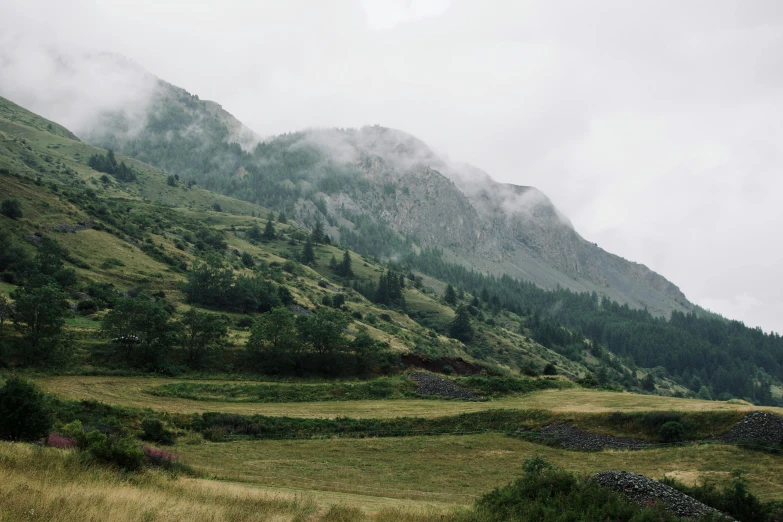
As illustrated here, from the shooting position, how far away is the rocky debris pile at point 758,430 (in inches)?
1438

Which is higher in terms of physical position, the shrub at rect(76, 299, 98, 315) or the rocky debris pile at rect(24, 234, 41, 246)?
the rocky debris pile at rect(24, 234, 41, 246)

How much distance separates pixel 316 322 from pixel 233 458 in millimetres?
39549

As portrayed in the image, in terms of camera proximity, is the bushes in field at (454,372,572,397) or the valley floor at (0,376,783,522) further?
the bushes in field at (454,372,572,397)

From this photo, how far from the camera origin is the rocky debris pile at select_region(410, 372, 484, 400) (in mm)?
64450

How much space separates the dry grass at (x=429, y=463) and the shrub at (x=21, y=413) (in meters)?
7.95

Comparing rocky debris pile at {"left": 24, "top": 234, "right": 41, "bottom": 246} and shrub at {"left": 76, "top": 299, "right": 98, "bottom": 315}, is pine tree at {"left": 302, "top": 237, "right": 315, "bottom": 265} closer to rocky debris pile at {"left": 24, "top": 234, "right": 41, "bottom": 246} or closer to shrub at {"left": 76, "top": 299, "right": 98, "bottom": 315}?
rocky debris pile at {"left": 24, "top": 234, "right": 41, "bottom": 246}

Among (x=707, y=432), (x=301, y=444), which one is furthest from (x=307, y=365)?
(x=707, y=432)

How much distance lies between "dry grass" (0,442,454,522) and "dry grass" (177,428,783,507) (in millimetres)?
7586

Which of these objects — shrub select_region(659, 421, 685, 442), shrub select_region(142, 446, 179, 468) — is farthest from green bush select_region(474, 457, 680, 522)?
shrub select_region(659, 421, 685, 442)

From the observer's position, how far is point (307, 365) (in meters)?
69.8

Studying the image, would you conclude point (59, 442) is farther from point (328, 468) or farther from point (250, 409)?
point (250, 409)

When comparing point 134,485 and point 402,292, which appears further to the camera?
point 402,292

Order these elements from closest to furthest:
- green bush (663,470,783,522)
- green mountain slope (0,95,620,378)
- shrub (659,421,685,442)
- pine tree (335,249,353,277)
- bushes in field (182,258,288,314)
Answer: green bush (663,470,783,522)
shrub (659,421,685,442)
green mountain slope (0,95,620,378)
bushes in field (182,258,288,314)
pine tree (335,249,353,277)

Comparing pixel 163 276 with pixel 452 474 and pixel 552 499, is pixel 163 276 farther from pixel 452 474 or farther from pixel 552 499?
pixel 552 499
